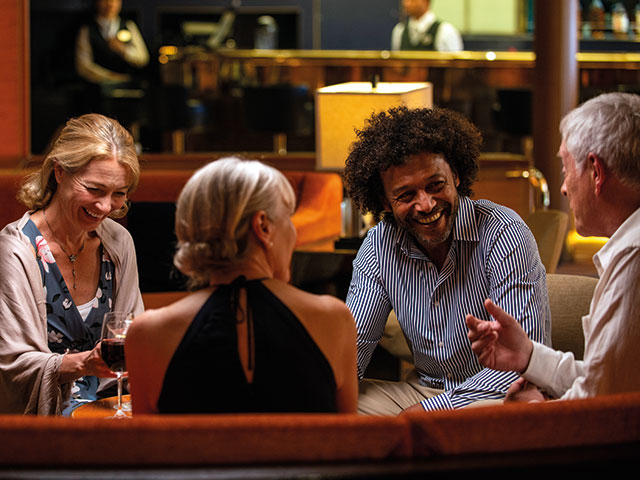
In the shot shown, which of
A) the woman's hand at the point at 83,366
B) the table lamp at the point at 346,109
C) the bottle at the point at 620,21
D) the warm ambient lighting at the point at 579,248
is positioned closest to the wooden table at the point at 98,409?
the woman's hand at the point at 83,366

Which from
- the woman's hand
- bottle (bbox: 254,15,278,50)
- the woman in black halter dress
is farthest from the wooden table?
bottle (bbox: 254,15,278,50)

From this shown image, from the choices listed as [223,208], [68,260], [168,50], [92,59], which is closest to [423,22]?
[168,50]

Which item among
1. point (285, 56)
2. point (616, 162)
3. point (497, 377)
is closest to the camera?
point (616, 162)

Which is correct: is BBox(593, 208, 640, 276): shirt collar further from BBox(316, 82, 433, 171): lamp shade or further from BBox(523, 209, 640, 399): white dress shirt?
BBox(316, 82, 433, 171): lamp shade

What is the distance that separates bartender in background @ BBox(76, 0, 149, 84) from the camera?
901 cm

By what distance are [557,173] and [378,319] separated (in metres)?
3.99

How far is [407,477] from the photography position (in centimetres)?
122

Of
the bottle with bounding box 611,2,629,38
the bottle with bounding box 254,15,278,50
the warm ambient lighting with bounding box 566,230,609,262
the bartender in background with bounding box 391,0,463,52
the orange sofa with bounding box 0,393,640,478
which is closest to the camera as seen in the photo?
the orange sofa with bounding box 0,393,640,478

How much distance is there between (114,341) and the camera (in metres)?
1.87

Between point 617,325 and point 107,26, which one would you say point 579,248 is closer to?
point 617,325

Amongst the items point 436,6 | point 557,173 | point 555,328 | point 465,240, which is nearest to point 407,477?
point 465,240

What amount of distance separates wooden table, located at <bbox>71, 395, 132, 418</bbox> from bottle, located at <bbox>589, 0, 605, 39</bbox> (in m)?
8.24

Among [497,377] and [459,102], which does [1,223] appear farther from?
[459,102]

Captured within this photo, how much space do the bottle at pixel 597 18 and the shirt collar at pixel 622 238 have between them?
7974 millimetres
